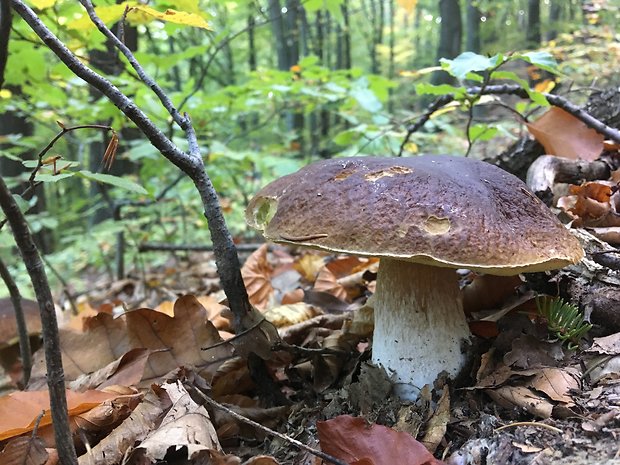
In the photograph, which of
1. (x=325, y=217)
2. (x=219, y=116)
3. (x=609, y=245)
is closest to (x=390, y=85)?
(x=219, y=116)

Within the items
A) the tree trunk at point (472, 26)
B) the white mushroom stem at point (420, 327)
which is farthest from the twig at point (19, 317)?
the tree trunk at point (472, 26)

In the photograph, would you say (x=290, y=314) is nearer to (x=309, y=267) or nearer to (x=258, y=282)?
(x=258, y=282)

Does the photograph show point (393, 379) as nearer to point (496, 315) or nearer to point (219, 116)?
point (496, 315)

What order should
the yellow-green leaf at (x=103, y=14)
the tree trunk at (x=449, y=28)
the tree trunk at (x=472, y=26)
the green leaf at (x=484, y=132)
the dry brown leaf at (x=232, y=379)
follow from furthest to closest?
1. the tree trunk at (x=472, y=26)
2. the tree trunk at (x=449, y=28)
3. the green leaf at (x=484, y=132)
4. the yellow-green leaf at (x=103, y=14)
5. the dry brown leaf at (x=232, y=379)

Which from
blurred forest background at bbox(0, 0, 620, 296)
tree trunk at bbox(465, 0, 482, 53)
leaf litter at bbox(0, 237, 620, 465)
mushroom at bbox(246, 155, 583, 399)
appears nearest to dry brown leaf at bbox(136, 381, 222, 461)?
leaf litter at bbox(0, 237, 620, 465)

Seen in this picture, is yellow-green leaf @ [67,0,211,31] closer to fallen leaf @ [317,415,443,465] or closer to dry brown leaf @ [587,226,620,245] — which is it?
fallen leaf @ [317,415,443,465]

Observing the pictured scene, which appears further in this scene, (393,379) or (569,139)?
(569,139)

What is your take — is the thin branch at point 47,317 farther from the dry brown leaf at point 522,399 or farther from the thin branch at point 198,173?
the dry brown leaf at point 522,399
